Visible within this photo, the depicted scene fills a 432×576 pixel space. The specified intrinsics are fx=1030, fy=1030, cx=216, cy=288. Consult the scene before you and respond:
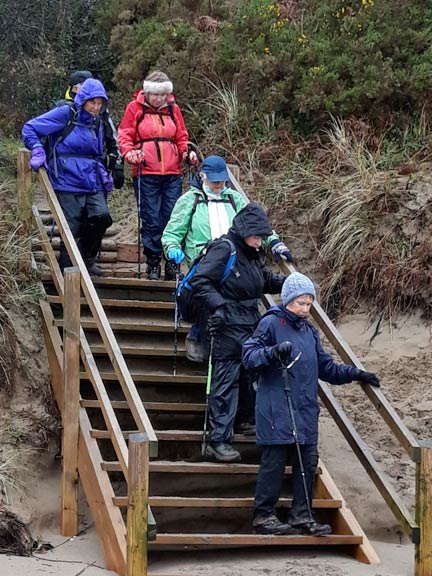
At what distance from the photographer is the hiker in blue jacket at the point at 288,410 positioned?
640 centimetres

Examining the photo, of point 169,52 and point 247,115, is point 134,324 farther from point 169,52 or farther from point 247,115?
point 169,52

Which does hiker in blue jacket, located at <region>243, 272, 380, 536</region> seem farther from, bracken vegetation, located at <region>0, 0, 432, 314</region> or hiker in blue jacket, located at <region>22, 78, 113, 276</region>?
bracken vegetation, located at <region>0, 0, 432, 314</region>

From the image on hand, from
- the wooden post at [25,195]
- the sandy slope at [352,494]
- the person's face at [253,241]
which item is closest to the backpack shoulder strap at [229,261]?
the person's face at [253,241]

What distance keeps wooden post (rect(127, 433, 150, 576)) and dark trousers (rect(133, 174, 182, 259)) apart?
11.3ft

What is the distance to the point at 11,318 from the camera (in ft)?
26.8

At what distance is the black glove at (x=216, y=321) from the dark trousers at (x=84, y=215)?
6.83 ft

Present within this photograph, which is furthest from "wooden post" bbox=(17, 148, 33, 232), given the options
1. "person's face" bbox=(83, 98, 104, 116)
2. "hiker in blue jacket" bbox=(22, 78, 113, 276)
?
"person's face" bbox=(83, 98, 104, 116)

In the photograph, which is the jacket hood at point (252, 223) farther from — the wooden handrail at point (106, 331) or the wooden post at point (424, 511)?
the wooden post at point (424, 511)

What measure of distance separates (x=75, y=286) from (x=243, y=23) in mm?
6303

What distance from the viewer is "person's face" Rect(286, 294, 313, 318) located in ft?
21.4

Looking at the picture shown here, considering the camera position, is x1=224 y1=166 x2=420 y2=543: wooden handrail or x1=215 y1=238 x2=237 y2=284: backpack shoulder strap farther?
x1=215 y1=238 x2=237 y2=284: backpack shoulder strap

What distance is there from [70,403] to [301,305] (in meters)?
1.80

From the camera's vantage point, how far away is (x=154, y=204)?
8945 millimetres

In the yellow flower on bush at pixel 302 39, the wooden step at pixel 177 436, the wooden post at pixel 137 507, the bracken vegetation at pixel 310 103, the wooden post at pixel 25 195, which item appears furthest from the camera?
the yellow flower on bush at pixel 302 39
